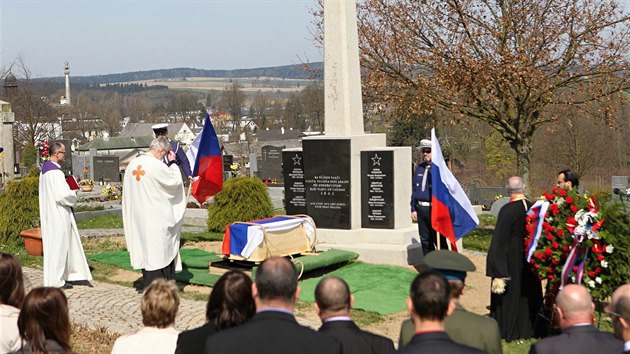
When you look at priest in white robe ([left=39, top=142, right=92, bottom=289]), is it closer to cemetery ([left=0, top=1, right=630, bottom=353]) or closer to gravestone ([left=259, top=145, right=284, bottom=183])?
cemetery ([left=0, top=1, right=630, bottom=353])

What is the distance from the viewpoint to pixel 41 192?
10852 mm

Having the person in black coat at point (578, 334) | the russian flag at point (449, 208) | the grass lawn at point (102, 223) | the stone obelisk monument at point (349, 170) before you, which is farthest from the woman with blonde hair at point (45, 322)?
the grass lawn at point (102, 223)

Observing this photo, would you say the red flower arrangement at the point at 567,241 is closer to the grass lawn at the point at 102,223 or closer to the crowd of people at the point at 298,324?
the crowd of people at the point at 298,324

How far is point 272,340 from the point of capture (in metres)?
4.02

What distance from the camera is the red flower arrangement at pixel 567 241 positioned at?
7.92m

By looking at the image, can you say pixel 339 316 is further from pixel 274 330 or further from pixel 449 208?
pixel 449 208

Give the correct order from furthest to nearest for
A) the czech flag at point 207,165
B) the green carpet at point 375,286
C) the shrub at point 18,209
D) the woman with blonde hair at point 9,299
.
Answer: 1. the shrub at point 18,209
2. the czech flag at point 207,165
3. the green carpet at point 375,286
4. the woman with blonde hair at point 9,299

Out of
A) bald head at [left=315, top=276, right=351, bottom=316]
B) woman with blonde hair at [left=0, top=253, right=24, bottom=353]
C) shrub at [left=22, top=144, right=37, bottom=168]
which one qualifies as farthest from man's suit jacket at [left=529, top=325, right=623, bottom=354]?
shrub at [left=22, top=144, right=37, bottom=168]

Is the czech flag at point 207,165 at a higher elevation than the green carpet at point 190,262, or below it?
higher

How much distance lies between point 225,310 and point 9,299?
157cm

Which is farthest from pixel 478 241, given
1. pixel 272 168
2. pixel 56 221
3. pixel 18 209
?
pixel 272 168

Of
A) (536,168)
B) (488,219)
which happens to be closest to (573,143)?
(536,168)

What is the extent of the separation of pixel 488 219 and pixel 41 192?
11.7 metres

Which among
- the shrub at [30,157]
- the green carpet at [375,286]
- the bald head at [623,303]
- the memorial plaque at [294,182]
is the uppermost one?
the shrub at [30,157]
